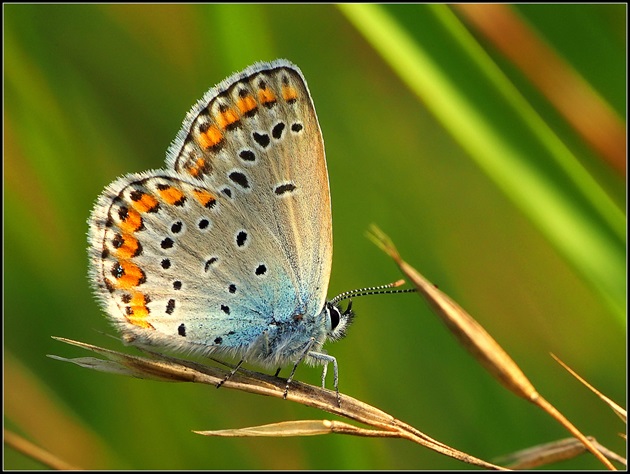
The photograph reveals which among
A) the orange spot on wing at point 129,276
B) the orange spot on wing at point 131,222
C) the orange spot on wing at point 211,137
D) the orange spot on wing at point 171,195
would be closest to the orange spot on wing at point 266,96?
the orange spot on wing at point 211,137

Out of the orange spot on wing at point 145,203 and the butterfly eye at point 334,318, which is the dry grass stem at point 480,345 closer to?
the butterfly eye at point 334,318

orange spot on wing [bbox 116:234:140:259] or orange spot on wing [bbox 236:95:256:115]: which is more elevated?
orange spot on wing [bbox 236:95:256:115]

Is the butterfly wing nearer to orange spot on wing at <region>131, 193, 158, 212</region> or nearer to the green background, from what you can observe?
orange spot on wing at <region>131, 193, 158, 212</region>

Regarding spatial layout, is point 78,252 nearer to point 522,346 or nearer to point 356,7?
point 356,7

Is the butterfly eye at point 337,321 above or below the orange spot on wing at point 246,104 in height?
below

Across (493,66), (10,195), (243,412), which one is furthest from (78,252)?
(493,66)

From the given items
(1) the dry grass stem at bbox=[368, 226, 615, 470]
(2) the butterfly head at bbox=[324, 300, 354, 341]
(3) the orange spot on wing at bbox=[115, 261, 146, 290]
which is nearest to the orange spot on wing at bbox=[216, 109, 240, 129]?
(3) the orange spot on wing at bbox=[115, 261, 146, 290]

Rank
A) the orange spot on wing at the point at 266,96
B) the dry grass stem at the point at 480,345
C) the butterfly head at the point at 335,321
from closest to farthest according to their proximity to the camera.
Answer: the dry grass stem at the point at 480,345, the orange spot on wing at the point at 266,96, the butterfly head at the point at 335,321
